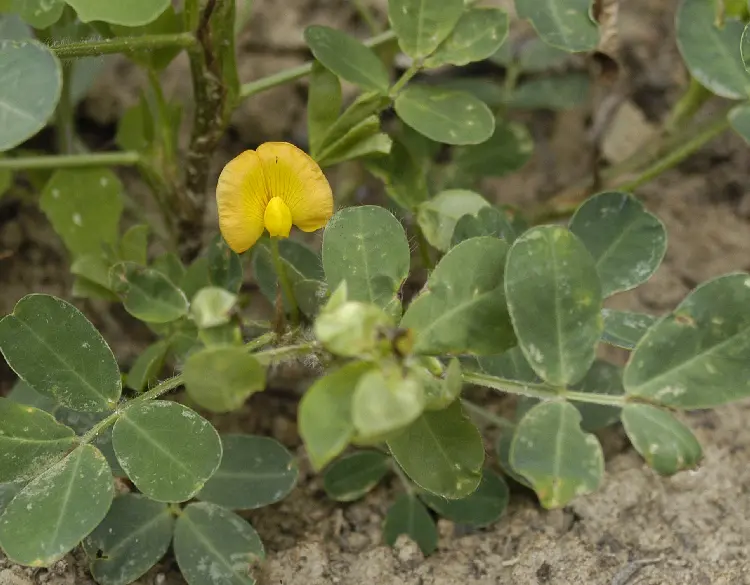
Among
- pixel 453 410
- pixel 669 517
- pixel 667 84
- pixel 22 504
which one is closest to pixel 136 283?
pixel 22 504

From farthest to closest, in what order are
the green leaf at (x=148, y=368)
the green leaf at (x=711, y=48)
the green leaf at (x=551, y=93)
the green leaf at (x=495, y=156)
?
the green leaf at (x=551, y=93) → the green leaf at (x=495, y=156) → the green leaf at (x=711, y=48) → the green leaf at (x=148, y=368)

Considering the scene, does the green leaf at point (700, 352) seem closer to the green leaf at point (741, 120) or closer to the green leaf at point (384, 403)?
the green leaf at point (384, 403)

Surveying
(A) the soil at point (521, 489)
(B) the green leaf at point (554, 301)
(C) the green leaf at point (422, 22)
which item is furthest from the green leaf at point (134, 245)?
(B) the green leaf at point (554, 301)

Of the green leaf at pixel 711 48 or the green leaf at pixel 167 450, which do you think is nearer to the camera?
the green leaf at pixel 167 450

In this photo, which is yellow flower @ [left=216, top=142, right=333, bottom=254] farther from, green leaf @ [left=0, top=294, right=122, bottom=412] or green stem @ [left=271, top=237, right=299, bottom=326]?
green leaf @ [left=0, top=294, right=122, bottom=412]

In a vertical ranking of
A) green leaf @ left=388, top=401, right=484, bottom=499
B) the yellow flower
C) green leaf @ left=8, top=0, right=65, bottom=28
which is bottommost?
green leaf @ left=388, top=401, right=484, bottom=499

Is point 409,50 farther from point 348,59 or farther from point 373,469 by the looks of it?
point 373,469

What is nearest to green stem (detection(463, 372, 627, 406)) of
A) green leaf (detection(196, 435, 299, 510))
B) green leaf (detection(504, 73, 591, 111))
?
green leaf (detection(196, 435, 299, 510))
